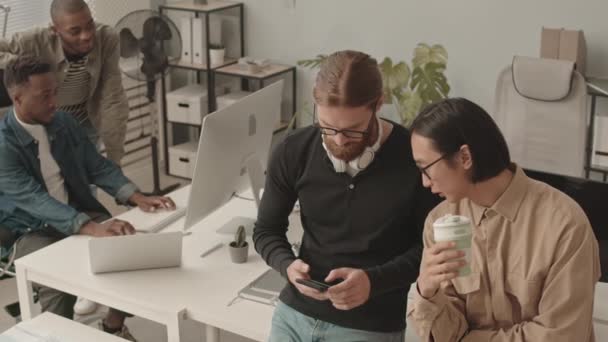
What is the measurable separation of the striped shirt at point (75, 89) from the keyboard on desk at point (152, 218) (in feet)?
3.89

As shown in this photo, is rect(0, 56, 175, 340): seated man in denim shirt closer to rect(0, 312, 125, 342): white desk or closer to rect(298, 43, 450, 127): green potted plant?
rect(0, 312, 125, 342): white desk

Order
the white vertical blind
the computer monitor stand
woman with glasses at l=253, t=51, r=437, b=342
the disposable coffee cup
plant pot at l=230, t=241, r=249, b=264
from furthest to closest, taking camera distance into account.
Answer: the white vertical blind → the computer monitor stand → plant pot at l=230, t=241, r=249, b=264 → woman with glasses at l=253, t=51, r=437, b=342 → the disposable coffee cup

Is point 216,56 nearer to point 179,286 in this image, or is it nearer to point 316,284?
point 179,286

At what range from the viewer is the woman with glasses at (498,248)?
172 cm

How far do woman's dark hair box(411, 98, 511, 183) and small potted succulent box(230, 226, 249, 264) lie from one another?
1.04 meters

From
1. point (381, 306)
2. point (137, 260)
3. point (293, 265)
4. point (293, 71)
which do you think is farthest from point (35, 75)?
point (293, 71)

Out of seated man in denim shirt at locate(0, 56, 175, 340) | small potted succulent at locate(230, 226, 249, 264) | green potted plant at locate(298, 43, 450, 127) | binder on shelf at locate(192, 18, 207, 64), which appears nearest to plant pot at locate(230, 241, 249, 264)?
small potted succulent at locate(230, 226, 249, 264)

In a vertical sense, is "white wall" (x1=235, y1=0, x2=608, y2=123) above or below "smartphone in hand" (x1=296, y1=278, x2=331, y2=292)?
above

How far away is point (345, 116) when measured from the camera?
197 centimetres

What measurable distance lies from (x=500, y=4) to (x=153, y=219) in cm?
267

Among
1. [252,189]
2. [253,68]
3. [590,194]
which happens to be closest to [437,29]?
[253,68]

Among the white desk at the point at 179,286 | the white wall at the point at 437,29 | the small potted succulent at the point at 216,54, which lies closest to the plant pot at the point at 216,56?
the small potted succulent at the point at 216,54

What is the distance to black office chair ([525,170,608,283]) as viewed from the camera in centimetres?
219

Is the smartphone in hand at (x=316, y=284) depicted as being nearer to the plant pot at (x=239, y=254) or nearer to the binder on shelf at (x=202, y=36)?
the plant pot at (x=239, y=254)
